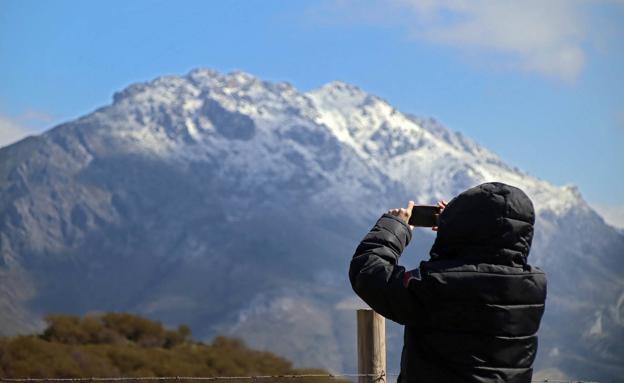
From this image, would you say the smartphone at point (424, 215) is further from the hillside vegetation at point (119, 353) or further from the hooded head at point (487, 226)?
the hillside vegetation at point (119, 353)

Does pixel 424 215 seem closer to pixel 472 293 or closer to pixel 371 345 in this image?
pixel 472 293

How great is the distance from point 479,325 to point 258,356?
218ft

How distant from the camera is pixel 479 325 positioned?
11.6ft

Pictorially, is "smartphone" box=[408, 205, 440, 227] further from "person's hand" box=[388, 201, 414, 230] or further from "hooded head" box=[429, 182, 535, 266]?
"hooded head" box=[429, 182, 535, 266]

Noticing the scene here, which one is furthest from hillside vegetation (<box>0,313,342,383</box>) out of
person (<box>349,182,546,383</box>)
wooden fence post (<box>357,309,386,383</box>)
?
person (<box>349,182,546,383</box>)

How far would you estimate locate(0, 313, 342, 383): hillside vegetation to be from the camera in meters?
50.0

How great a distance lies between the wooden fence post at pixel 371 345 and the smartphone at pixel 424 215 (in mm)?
1616

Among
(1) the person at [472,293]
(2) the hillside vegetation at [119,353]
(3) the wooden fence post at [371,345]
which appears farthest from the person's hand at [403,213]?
(2) the hillside vegetation at [119,353]

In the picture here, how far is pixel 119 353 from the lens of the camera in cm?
5544

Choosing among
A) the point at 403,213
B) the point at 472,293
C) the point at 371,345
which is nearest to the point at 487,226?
the point at 472,293

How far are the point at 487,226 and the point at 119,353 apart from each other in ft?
175

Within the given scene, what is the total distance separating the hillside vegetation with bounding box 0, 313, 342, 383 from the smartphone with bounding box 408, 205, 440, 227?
44.3 metres

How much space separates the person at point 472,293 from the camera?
3.53 metres

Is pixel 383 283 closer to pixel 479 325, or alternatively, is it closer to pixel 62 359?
pixel 479 325
